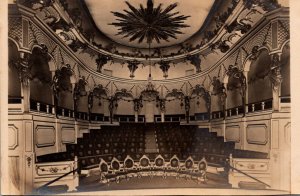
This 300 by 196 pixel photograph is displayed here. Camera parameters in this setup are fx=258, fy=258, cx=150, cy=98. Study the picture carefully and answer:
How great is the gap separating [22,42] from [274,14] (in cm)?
192

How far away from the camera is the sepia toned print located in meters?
1.98

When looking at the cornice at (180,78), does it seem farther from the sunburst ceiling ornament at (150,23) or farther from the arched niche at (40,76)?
the sunburst ceiling ornament at (150,23)

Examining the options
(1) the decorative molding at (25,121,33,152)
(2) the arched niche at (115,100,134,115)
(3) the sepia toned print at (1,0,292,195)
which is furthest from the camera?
(2) the arched niche at (115,100,134,115)

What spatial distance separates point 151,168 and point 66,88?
3.05 ft

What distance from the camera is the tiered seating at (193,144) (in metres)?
2.05

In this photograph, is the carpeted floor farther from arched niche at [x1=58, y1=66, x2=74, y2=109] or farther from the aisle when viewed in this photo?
arched niche at [x1=58, y1=66, x2=74, y2=109]

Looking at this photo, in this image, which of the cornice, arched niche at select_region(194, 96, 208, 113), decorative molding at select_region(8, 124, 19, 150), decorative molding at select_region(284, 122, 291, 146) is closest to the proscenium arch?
the cornice

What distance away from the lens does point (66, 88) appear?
6.75 ft

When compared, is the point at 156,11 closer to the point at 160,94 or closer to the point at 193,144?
the point at 160,94

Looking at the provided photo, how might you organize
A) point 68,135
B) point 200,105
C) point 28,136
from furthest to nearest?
point 200,105 → point 68,135 → point 28,136

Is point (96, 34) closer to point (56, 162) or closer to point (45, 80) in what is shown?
point (45, 80)

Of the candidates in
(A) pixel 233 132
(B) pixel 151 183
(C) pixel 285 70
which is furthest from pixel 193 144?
(C) pixel 285 70

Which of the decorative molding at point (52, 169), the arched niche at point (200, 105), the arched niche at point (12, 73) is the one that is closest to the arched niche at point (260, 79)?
the arched niche at point (200, 105)

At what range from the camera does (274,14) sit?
200 cm
